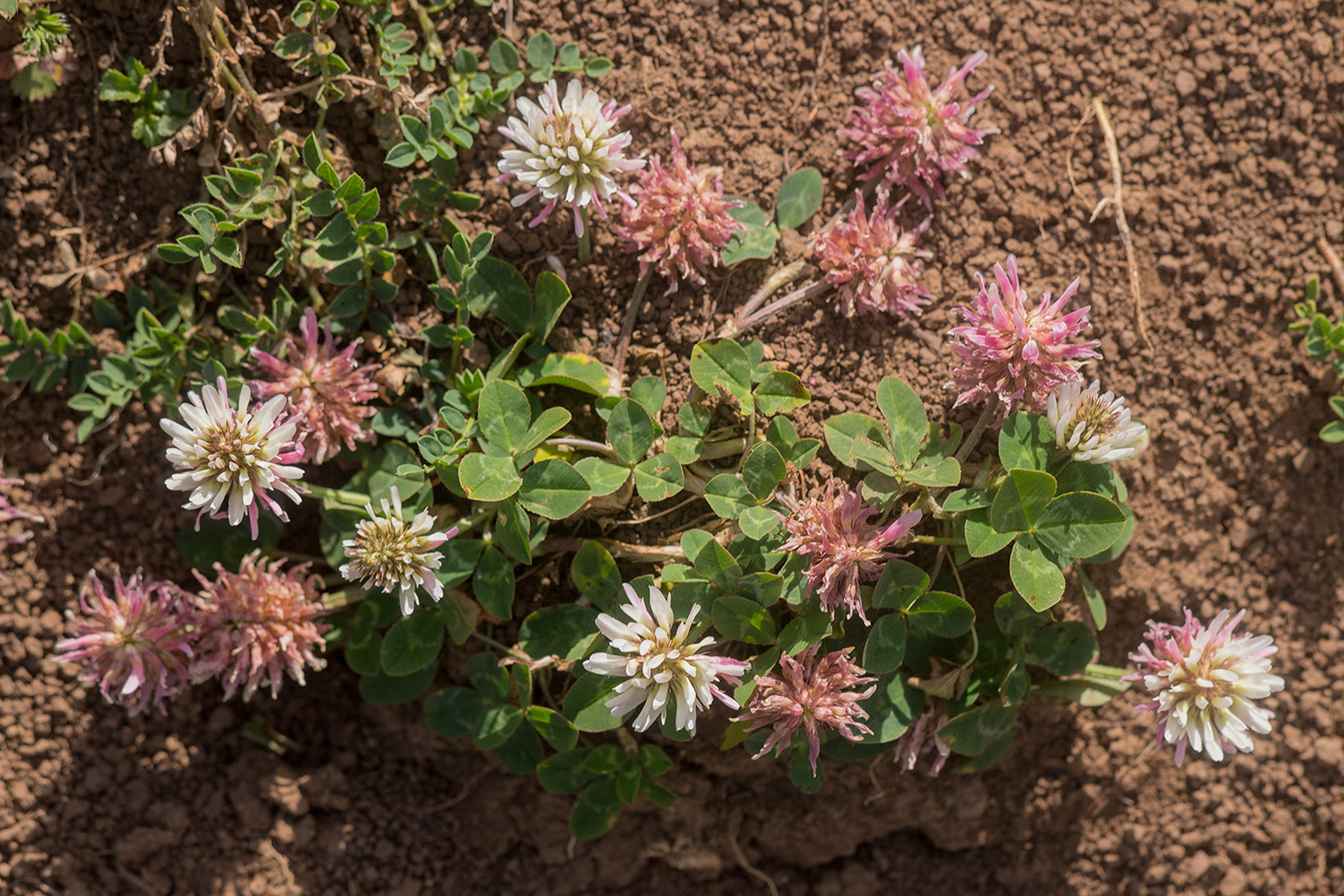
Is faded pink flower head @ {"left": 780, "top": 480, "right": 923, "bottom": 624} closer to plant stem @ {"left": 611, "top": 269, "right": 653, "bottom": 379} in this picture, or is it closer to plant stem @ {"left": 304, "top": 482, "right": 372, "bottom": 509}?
plant stem @ {"left": 611, "top": 269, "right": 653, "bottom": 379}

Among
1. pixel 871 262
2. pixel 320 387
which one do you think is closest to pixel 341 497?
pixel 320 387

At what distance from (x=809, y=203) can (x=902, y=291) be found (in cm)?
37

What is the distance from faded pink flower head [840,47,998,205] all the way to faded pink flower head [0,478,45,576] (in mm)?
2598

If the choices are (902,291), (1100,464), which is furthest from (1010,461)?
(902,291)

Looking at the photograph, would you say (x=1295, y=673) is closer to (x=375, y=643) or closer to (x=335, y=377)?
(x=375, y=643)

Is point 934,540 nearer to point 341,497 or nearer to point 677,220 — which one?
point 677,220

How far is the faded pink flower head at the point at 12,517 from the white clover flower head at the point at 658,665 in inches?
72.4

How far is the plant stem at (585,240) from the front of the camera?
291 centimetres

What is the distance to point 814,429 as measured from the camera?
2865mm

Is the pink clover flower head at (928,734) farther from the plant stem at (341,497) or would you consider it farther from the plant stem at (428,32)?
the plant stem at (428,32)

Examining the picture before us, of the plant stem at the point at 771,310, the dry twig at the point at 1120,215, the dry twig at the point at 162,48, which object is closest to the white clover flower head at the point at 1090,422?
the dry twig at the point at 1120,215

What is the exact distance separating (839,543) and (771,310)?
736 mm

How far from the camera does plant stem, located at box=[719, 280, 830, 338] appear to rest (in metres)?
2.89

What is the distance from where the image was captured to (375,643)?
2.95 meters
